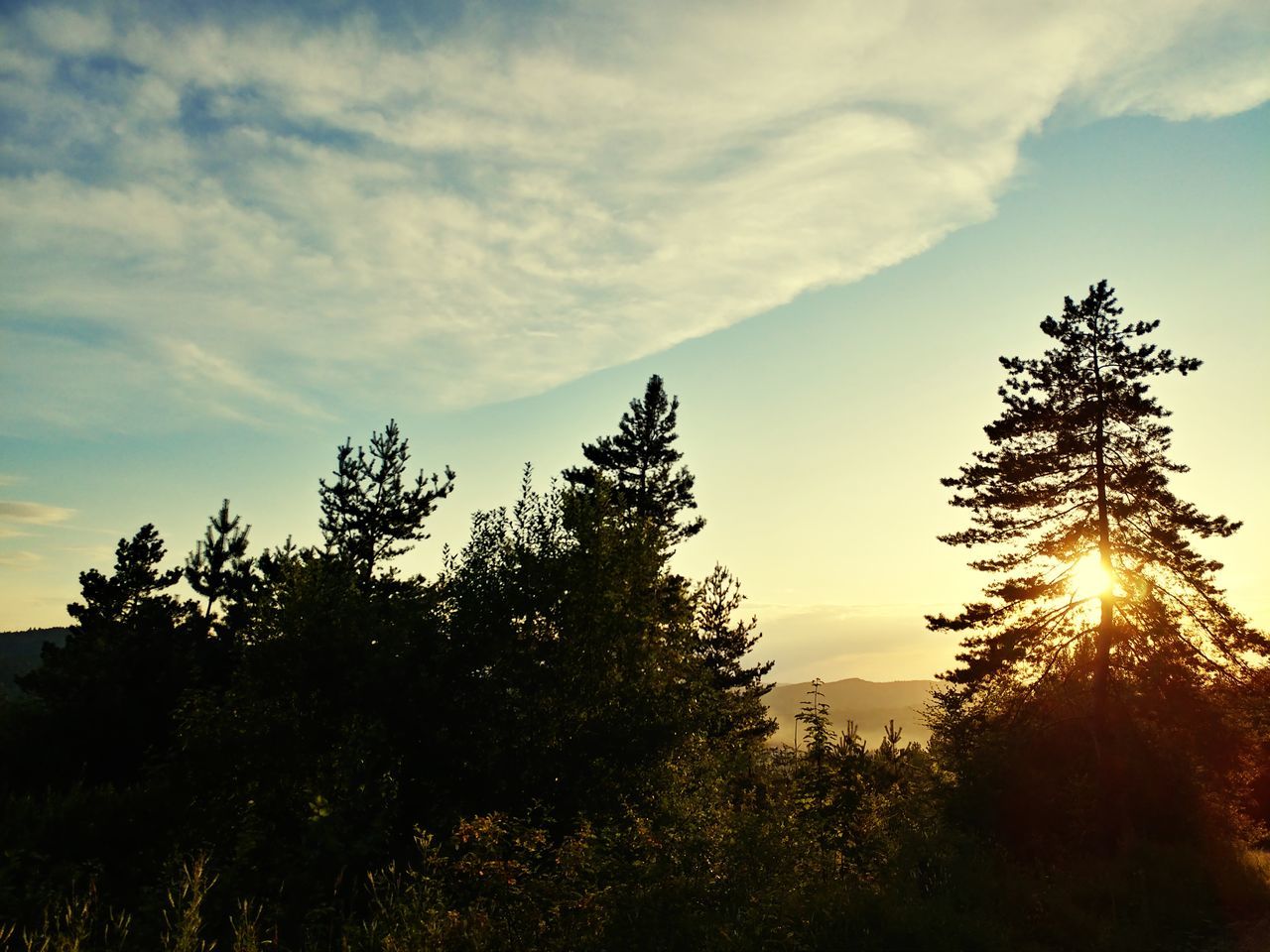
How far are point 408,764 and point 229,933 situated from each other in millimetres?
6808

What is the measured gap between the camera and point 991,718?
22.6 m

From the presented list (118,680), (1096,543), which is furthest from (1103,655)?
(118,680)

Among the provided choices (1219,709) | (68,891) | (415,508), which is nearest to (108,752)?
(415,508)

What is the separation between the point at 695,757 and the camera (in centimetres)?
1845

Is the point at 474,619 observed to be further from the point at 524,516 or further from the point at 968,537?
the point at 968,537

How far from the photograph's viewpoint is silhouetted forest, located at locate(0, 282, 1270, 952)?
11.9 m

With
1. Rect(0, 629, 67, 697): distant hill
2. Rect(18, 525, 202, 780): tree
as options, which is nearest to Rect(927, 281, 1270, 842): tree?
Rect(18, 525, 202, 780): tree

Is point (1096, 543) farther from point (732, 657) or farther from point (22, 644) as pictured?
point (22, 644)

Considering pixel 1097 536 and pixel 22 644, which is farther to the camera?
pixel 22 644

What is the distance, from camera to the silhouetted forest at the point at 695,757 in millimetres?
11883

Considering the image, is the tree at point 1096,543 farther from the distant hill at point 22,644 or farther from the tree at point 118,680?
the distant hill at point 22,644

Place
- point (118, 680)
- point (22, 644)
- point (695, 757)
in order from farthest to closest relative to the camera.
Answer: point (22, 644), point (118, 680), point (695, 757)

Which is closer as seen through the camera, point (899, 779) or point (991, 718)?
point (991, 718)

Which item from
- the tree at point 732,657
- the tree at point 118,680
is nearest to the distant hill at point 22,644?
the tree at point 118,680
